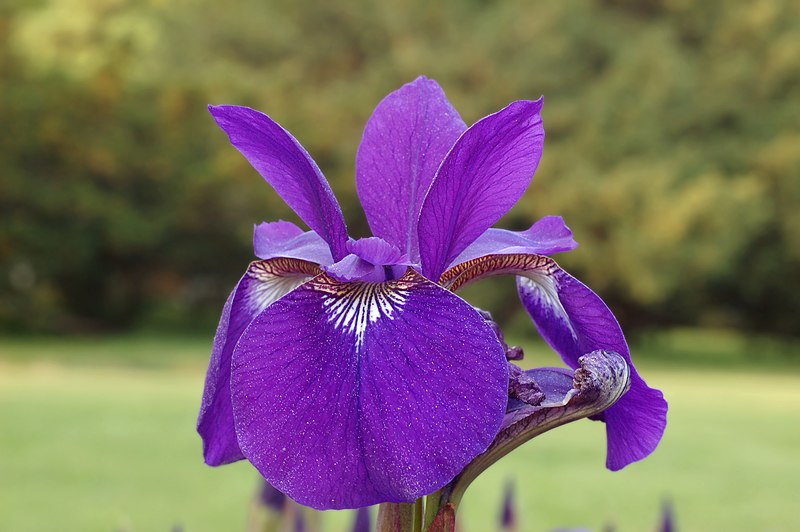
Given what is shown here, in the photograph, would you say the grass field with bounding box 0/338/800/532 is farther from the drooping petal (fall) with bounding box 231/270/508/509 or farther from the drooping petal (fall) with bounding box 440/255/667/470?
the drooping petal (fall) with bounding box 231/270/508/509

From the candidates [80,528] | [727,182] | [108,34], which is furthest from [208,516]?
[108,34]

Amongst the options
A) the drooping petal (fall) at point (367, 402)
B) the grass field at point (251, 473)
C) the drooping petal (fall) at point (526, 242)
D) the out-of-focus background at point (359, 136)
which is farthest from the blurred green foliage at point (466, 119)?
the drooping petal (fall) at point (367, 402)

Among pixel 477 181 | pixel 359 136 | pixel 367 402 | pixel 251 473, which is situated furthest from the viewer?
pixel 359 136

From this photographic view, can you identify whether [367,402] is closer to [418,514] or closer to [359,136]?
[418,514]

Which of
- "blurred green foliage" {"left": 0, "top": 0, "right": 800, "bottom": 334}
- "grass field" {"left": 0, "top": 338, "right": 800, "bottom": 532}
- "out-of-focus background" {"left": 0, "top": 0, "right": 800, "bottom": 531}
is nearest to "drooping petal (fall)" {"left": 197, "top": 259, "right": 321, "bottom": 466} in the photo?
"grass field" {"left": 0, "top": 338, "right": 800, "bottom": 532}

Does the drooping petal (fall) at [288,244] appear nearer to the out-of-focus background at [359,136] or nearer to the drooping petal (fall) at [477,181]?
the drooping petal (fall) at [477,181]

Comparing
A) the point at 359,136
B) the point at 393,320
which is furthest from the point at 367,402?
the point at 359,136

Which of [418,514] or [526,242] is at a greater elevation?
[526,242]
